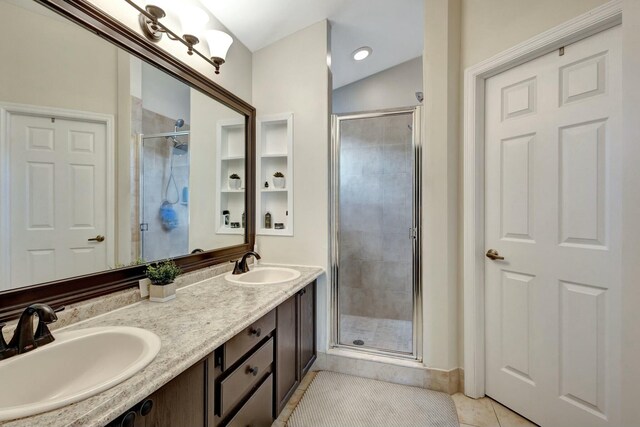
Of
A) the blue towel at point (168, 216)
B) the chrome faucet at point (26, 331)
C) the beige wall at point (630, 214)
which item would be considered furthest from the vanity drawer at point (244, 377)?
the beige wall at point (630, 214)

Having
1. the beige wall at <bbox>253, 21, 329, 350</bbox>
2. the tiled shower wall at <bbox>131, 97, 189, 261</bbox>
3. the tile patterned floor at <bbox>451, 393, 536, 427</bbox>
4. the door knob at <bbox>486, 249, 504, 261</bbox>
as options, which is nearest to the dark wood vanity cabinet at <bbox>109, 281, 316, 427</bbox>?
the beige wall at <bbox>253, 21, 329, 350</bbox>

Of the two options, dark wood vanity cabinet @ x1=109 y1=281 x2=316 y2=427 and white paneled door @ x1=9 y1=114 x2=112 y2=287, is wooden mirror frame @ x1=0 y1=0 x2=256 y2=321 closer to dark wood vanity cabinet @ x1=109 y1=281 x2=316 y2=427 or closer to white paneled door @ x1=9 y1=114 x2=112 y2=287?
white paneled door @ x1=9 y1=114 x2=112 y2=287

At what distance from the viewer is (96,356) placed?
983mm

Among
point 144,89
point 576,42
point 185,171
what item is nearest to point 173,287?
point 185,171

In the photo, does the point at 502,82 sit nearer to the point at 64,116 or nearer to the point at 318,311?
the point at 318,311

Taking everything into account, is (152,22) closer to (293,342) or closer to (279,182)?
(279,182)

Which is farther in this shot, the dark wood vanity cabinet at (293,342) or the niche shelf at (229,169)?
the niche shelf at (229,169)

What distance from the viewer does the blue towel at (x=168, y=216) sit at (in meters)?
1.58

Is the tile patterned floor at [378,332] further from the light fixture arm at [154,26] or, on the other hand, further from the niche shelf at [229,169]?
the light fixture arm at [154,26]

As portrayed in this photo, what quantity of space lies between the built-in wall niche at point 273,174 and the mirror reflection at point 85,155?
66 centimetres

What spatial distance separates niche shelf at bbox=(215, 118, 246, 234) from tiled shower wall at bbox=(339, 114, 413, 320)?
2.96ft

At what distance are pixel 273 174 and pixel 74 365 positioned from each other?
1780mm

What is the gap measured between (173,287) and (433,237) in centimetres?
160

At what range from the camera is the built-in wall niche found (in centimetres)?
240
